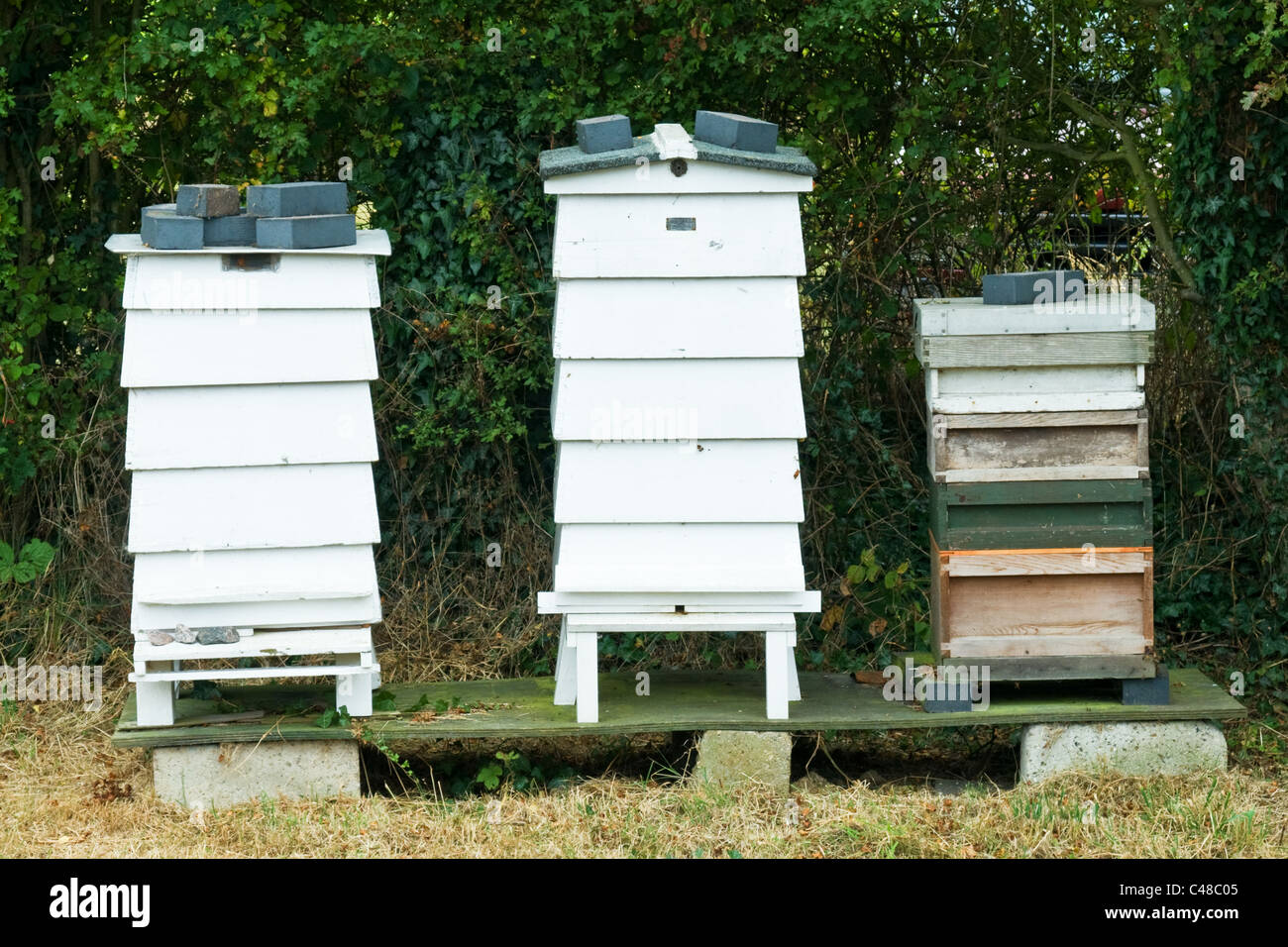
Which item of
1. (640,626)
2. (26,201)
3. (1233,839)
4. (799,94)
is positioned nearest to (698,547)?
(640,626)

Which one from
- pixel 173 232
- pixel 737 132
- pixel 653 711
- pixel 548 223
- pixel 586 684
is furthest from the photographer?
pixel 548 223

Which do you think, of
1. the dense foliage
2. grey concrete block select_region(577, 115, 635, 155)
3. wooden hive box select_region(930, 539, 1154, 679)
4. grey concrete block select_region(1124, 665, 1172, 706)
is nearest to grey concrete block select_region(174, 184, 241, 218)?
grey concrete block select_region(577, 115, 635, 155)

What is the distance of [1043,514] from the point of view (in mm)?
5141

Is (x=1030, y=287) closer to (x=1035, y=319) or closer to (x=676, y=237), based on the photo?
(x=1035, y=319)

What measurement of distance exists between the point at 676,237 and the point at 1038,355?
1.31m

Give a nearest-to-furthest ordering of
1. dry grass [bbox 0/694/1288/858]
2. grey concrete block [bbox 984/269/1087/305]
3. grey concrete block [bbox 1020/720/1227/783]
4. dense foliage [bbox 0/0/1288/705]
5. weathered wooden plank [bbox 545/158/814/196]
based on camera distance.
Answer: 1. dry grass [bbox 0/694/1288/858]
2. weathered wooden plank [bbox 545/158/814/196]
3. grey concrete block [bbox 984/269/1087/305]
4. grey concrete block [bbox 1020/720/1227/783]
5. dense foliage [bbox 0/0/1288/705]

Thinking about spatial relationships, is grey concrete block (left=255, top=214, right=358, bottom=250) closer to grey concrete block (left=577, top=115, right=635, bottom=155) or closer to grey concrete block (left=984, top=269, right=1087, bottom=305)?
grey concrete block (left=577, top=115, right=635, bottom=155)

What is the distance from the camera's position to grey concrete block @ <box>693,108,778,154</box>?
16.2 ft

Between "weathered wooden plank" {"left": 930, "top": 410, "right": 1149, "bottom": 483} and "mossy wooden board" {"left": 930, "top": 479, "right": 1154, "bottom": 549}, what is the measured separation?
0.04 m

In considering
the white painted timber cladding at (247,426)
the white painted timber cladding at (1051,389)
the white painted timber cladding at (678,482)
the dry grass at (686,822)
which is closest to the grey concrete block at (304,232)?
the white painted timber cladding at (247,426)

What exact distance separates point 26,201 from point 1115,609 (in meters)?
5.11

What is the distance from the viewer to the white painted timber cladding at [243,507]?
4.91 meters

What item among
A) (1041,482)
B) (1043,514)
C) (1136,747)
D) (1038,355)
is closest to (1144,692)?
(1136,747)

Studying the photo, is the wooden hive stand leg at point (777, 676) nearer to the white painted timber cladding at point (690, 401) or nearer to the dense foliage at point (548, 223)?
the white painted timber cladding at point (690, 401)
